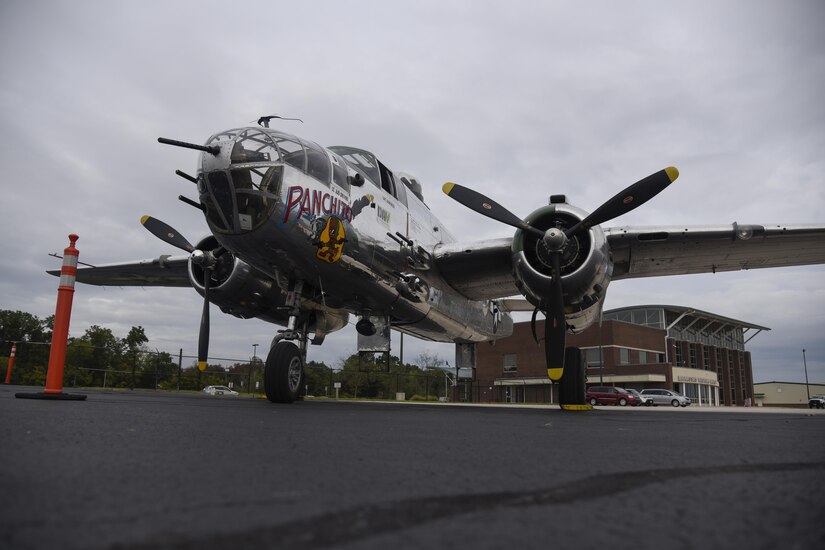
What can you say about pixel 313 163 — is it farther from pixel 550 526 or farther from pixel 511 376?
pixel 511 376

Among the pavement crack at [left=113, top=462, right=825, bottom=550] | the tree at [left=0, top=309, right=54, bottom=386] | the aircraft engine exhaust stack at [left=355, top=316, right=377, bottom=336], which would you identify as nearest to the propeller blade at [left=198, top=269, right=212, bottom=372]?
the aircraft engine exhaust stack at [left=355, top=316, right=377, bottom=336]

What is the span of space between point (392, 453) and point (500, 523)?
159 centimetres

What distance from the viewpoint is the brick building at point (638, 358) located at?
52.9 metres

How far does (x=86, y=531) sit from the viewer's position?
4.17 ft

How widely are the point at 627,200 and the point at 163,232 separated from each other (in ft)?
36.4

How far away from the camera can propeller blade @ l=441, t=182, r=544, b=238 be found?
1140 centimetres

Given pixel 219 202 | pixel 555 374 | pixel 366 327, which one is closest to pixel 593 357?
pixel 366 327

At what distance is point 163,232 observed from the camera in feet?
46.7

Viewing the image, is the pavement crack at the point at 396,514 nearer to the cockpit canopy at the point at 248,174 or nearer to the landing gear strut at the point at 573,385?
the cockpit canopy at the point at 248,174

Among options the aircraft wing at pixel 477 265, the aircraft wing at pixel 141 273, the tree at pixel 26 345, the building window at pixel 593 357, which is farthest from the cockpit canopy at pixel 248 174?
the building window at pixel 593 357

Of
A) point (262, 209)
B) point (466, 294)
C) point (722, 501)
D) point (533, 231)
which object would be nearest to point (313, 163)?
point (262, 209)

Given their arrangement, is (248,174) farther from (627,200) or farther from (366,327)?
(627,200)

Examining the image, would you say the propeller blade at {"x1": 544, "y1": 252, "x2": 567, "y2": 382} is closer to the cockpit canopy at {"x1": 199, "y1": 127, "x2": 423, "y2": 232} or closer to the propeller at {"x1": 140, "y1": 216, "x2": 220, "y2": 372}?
the cockpit canopy at {"x1": 199, "y1": 127, "x2": 423, "y2": 232}

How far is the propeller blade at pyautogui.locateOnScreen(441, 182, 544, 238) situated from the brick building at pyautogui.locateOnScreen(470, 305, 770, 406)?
38759 mm
